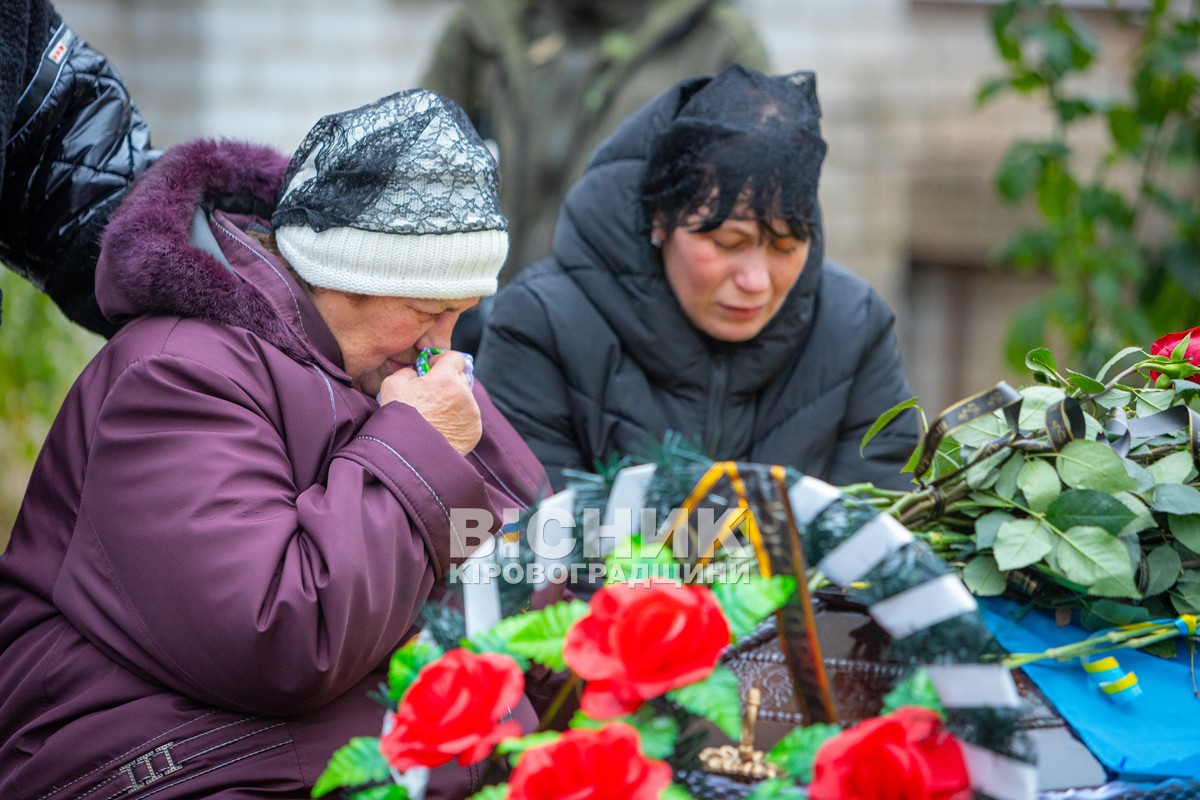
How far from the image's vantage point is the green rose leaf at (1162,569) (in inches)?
62.7

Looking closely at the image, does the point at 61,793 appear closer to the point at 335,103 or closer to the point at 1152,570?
the point at 1152,570

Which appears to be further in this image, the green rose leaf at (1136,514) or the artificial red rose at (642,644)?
the green rose leaf at (1136,514)

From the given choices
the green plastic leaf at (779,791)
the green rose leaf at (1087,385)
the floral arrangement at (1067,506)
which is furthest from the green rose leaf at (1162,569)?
the green plastic leaf at (779,791)

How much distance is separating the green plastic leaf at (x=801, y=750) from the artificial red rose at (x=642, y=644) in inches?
4.4

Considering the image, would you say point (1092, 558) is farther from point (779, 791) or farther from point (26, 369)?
point (26, 369)

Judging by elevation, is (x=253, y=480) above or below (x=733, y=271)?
below

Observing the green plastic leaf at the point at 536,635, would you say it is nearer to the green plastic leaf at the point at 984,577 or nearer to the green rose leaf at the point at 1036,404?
the green plastic leaf at the point at 984,577

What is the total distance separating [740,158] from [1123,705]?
4.03 ft

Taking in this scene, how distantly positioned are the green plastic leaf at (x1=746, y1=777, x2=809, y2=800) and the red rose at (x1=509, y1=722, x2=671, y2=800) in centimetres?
11

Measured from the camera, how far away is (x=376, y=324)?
1.92m

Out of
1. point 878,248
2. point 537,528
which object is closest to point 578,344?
point 537,528

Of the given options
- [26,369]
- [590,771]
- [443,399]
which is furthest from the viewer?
[26,369]

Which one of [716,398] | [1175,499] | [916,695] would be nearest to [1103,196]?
[716,398]

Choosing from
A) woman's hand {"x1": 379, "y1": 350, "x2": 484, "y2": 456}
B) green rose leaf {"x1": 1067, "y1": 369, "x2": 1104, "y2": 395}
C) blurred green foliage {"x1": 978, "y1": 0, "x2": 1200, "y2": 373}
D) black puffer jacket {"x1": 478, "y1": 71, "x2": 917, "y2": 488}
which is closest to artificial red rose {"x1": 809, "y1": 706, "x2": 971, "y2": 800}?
green rose leaf {"x1": 1067, "y1": 369, "x2": 1104, "y2": 395}
